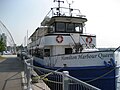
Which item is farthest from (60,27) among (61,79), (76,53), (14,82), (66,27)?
(61,79)

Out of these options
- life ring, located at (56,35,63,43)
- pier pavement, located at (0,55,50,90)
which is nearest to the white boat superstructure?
life ring, located at (56,35,63,43)

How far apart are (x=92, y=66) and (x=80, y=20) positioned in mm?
6159

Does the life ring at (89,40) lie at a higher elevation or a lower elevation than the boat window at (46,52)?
higher

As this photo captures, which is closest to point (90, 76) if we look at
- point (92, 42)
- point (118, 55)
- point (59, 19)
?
point (118, 55)

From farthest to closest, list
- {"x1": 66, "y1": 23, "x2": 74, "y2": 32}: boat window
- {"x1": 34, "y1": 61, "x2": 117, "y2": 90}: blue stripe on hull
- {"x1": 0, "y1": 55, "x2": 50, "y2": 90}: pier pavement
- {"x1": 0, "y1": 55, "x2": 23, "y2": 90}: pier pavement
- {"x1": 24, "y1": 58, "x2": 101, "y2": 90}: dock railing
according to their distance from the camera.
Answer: {"x1": 66, "y1": 23, "x2": 74, "y2": 32}: boat window
{"x1": 34, "y1": 61, "x2": 117, "y2": 90}: blue stripe on hull
{"x1": 0, "y1": 55, "x2": 23, "y2": 90}: pier pavement
{"x1": 0, "y1": 55, "x2": 50, "y2": 90}: pier pavement
{"x1": 24, "y1": 58, "x2": 101, "y2": 90}: dock railing

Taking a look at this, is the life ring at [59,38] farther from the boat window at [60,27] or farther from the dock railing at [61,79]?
the dock railing at [61,79]

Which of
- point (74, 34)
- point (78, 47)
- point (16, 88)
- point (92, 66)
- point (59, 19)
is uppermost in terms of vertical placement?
point (59, 19)

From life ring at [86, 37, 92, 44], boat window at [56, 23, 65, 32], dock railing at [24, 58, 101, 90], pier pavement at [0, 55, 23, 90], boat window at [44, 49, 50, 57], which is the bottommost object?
pier pavement at [0, 55, 23, 90]

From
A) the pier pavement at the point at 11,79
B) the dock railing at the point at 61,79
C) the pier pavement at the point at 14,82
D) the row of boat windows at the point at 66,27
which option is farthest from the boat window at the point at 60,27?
the dock railing at the point at 61,79

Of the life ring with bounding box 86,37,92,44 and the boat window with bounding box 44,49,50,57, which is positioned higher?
the life ring with bounding box 86,37,92,44

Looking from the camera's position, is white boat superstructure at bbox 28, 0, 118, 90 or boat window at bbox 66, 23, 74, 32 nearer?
white boat superstructure at bbox 28, 0, 118, 90

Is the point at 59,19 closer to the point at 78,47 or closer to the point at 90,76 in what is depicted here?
the point at 78,47

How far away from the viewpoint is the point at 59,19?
16.2 meters

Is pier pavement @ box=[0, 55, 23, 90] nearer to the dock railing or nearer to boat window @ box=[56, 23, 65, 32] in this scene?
the dock railing
